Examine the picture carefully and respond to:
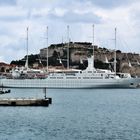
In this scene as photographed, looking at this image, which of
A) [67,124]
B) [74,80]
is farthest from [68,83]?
[67,124]

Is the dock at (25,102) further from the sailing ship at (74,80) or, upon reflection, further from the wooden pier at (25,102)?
the sailing ship at (74,80)

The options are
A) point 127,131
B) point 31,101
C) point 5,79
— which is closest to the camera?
point 127,131

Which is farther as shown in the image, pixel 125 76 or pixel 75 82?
pixel 125 76

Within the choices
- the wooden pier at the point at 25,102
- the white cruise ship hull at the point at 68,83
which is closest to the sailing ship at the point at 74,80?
the white cruise ship hull at the point at 68,83

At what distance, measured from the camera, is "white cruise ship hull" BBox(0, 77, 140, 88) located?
166350 mm

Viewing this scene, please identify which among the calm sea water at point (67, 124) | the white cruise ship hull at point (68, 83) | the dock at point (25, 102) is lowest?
the calm sea water at point (67, 124)

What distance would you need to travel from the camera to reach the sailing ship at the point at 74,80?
16638cm

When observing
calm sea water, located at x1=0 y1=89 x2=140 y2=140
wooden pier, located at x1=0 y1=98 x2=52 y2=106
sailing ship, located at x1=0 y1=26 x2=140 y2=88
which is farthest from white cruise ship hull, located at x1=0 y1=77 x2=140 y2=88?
calm sea water, located at x1=0 y1=89 x2=140 y2=140

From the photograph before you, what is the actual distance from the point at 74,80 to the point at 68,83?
1.82 metres

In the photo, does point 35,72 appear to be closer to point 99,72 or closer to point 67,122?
point 99,72

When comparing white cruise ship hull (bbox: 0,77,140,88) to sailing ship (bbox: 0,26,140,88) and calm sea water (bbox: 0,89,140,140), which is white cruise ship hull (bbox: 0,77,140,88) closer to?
sailing ship (bbox: 0,26,140,88)

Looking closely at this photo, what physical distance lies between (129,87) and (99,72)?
1749cm

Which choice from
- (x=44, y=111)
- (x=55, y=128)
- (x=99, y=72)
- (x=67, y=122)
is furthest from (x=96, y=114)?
(x=99, y=72)

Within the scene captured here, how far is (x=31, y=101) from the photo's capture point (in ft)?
261
